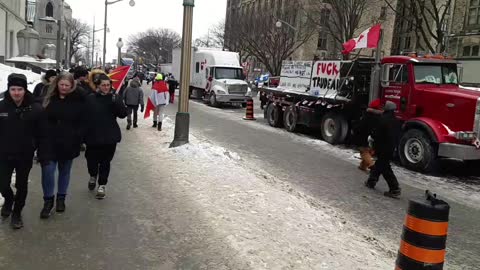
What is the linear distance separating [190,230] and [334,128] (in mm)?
9386

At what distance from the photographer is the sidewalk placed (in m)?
4.55

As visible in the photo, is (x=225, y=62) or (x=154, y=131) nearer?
(x=154, y=131)

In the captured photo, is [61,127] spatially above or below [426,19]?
below

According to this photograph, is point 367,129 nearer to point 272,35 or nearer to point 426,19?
point 426,19

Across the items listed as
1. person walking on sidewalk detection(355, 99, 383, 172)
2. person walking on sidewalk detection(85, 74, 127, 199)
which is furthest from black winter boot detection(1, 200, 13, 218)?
person walking on sidewalk detection(355, 99, 383, 172)

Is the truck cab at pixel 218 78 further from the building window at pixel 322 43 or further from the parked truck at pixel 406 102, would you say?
the building window at pixel 322 43

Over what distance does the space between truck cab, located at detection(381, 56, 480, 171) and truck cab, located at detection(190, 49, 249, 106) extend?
14592 millimetres

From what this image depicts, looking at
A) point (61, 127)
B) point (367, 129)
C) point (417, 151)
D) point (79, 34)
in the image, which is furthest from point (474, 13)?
point (79, 34)

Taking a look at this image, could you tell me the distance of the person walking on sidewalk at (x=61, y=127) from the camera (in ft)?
17.8

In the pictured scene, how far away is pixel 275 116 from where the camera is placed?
17859 mm

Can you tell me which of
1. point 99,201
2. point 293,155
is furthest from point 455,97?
point 99,201

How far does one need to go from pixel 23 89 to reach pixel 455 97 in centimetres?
854

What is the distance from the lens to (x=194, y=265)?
4.50m

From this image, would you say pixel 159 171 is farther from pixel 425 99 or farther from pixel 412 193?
pixel 425 99
